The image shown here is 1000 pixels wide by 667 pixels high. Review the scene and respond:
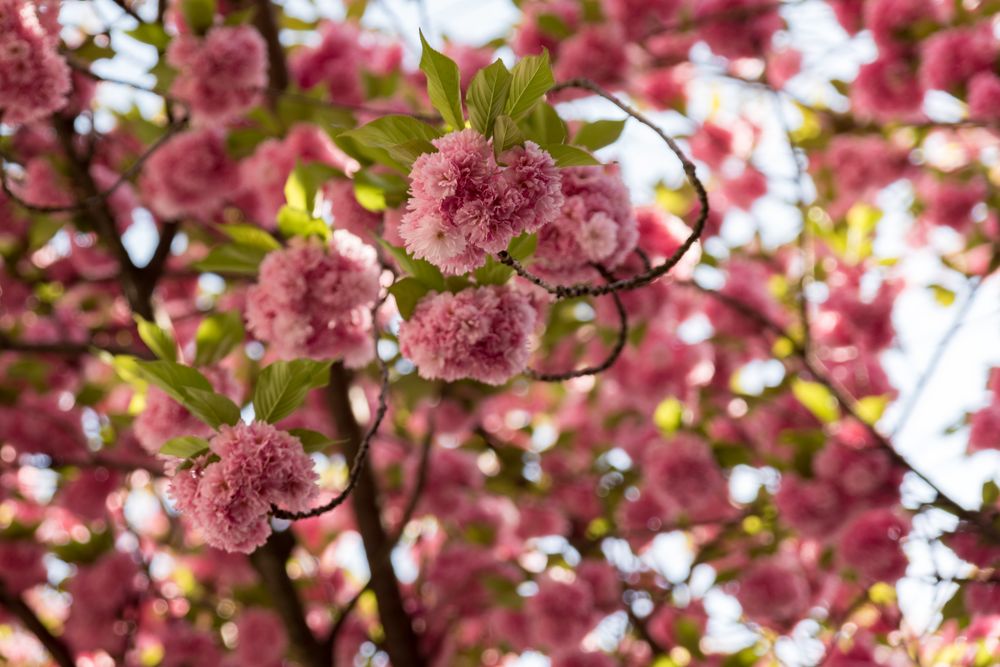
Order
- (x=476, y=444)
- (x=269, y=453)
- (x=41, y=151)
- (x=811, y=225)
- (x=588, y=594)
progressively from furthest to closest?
1. (x=476, y=444)
2. (x=811, y=225)
3. (x=588, y=594)
4. (x=41, y=151)
5. (x=269, y=453)

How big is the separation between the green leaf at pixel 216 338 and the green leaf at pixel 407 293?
0.47 metres

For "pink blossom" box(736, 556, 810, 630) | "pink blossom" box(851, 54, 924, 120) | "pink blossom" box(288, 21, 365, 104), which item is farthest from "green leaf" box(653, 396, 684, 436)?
"pink blossom" box(288, 21, 365, 104)

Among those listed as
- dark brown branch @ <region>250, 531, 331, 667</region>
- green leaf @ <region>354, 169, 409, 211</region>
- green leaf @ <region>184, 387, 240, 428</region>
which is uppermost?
green leaf @ <region>354, 169, 409, 211</region>

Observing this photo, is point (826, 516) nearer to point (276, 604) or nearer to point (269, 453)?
point (276, 604)

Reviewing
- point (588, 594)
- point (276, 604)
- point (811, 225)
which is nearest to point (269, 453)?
point (276, 604)

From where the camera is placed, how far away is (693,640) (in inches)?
98.2

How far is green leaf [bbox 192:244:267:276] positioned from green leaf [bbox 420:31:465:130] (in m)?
0.52

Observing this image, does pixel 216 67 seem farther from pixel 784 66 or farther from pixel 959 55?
pixel 784 66

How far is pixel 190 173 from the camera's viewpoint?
2.00 meters

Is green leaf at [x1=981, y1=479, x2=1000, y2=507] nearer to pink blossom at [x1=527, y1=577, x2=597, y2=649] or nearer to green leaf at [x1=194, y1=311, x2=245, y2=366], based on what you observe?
pink blossom at [x1=527, y1=577, x2=597, y2=649]

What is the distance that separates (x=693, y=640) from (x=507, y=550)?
899 millimetres

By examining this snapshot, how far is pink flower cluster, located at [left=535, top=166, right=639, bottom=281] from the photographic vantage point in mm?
1121

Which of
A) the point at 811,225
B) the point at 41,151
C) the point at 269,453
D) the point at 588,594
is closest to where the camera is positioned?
the point at 269,453

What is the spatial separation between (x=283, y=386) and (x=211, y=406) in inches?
3.7
